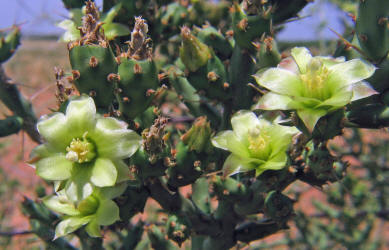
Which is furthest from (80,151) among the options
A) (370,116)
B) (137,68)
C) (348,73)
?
(370,116)

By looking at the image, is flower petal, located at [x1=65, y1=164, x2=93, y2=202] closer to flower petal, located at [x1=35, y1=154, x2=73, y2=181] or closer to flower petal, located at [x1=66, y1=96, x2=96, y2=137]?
flower petal, located at [x1=35, y1=154, x2=73, y2=181]

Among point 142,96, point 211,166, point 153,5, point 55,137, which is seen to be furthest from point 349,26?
point 55,137

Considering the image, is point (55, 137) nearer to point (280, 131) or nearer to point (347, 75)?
point (280, 131)

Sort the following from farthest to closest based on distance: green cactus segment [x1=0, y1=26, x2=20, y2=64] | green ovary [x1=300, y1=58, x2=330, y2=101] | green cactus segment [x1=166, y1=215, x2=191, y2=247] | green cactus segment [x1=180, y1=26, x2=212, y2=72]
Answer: green cactus segment [x1=0, y1=26, x2=20, y2=64]
green cactus segment [x1=166, y1=215, x2=191, y2=247]
green cactus segment [x1=180, y1=26, x2=212, y2=72]
green ovary [x1=300, y1=58, x2=330, y2=101]

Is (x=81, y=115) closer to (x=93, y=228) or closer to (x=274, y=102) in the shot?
(x=93, y=228)

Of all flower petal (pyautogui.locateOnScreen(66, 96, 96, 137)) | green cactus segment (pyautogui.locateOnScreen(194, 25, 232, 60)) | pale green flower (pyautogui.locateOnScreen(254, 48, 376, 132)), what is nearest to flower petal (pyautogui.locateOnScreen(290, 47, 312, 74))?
pale green flower (pyautogui.locateOnScreen(254, 48, 376, 132))
